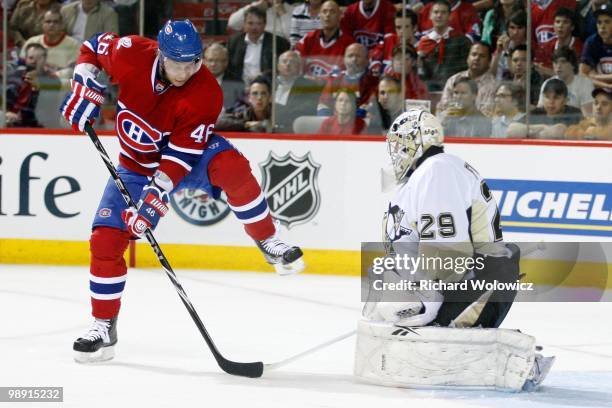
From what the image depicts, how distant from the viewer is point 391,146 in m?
3.90

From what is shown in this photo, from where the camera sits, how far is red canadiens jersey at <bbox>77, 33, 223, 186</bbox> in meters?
4.19

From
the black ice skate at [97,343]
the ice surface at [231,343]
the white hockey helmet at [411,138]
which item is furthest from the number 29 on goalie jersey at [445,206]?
the black ice skate at [97,343]

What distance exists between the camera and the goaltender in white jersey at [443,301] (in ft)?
11.9

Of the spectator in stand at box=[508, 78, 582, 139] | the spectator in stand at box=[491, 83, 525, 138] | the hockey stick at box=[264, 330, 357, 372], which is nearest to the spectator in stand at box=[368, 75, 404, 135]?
the spectator in stand at box=[491, 83, 525, 138]

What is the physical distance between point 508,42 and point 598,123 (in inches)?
25.9

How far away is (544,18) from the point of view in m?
6.31

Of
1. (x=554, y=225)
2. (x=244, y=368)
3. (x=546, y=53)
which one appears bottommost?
(x=244, y=368)

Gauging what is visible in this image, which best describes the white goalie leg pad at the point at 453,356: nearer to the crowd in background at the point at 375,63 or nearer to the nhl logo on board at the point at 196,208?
the crowd in background at the point at 375,63

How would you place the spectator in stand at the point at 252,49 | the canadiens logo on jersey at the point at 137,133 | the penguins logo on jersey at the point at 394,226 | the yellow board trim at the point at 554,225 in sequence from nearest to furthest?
the penguins logo on jersey at the point at 394,226
the canadiens logo on jersey at the point at 137,133
the yellow board trim at the point at 554,225
the spectator in stand at the point at 252,49

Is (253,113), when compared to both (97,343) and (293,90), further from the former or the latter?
(97,343)

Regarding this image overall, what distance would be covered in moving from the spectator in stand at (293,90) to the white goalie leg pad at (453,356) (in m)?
3.01

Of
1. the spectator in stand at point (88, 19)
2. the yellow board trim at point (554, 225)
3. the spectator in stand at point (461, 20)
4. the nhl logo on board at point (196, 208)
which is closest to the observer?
the yellow board trim at point (554, 225)

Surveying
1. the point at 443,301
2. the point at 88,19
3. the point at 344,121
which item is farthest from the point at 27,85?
the point at 443,301

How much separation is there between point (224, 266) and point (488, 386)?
3.07 meters
